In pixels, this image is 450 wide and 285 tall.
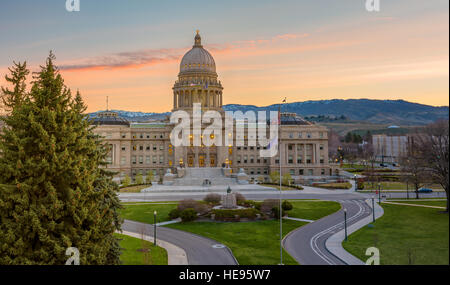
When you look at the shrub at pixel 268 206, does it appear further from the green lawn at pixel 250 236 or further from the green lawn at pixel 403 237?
the green lawn at pixel 403 237

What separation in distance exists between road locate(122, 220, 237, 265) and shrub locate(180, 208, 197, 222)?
10.5ft

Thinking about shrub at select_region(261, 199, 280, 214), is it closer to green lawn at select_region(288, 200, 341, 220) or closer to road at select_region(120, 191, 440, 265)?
green lawn at select_region(288, 200, 341, 220)

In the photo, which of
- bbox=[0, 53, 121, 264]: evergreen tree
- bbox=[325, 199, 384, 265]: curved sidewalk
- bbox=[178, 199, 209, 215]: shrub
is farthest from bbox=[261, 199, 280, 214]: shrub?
bbox=[0, 53, 121, 264]: evergreen tree

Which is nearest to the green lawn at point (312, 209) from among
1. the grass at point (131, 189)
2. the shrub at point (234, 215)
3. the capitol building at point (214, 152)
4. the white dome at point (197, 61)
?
the shrub at point (234, 215)

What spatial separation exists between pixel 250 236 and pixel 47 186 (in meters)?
23.5

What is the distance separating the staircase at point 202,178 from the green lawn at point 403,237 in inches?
1639

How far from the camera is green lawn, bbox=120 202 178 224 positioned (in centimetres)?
4253

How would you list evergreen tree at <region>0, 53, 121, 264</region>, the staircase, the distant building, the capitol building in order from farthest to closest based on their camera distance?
1. the distant building
2. the capitol building
3. the staircase
4. evergreen tree at <region>0, 53, 121, 264</region>

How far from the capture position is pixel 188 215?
4025 cm

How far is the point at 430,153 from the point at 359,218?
12.2 m

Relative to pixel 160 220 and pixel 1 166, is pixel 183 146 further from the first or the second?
pixel 1 166

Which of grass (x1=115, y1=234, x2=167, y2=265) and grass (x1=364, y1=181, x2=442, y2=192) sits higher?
grass (x1=364, y1=181, x2=442, y2=192)

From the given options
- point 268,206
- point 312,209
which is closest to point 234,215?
point 268,206

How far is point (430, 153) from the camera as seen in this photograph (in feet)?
117
